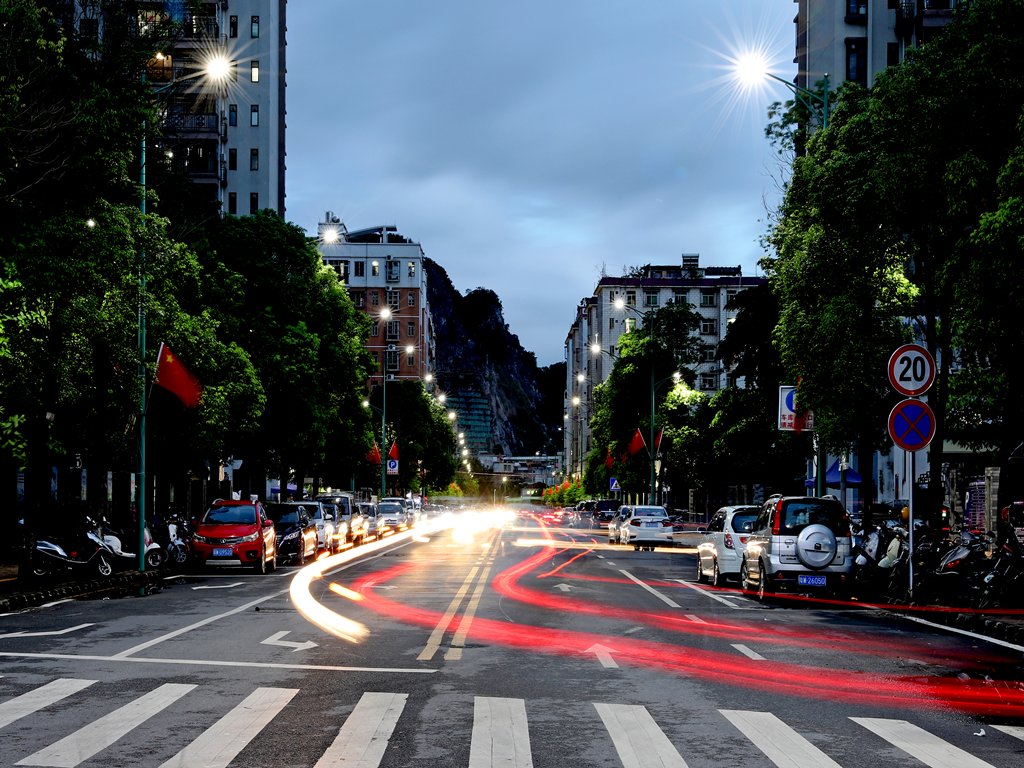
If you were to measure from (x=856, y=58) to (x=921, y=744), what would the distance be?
59516 millimetres

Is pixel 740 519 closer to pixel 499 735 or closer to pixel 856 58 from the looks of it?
pixel 499 735

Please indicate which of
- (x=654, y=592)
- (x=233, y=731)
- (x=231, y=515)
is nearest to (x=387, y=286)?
(x=231, y=515)

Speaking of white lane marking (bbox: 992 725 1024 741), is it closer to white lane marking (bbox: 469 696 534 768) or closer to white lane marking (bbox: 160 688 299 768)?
white lane marking (bbox: 469 696 534 768)

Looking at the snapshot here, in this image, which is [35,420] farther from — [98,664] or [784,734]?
[784,734]

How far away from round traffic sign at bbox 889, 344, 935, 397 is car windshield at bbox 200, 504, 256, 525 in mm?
15872

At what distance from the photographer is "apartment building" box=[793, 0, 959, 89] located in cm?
5862

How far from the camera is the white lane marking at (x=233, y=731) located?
7027 mm

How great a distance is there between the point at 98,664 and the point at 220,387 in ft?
67.1

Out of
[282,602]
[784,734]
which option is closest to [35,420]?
[282,602]

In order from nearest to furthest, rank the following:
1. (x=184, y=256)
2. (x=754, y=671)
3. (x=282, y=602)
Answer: (x=754, y=671), (x=282, y=602), (x=184, y=256)

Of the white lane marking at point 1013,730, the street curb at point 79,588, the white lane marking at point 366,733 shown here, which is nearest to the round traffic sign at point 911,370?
Result: the white lane marking at point 1013,730

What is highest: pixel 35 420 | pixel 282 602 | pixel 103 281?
pixel 103 281

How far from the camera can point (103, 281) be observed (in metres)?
22.4

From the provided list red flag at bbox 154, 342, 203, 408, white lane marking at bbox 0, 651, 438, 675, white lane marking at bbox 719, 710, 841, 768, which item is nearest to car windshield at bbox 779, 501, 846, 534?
white lane marking at bbox 0, 651, 438, 675
